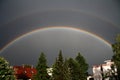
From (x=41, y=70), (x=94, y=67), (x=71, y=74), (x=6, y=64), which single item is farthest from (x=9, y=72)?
(x=94, y=67)

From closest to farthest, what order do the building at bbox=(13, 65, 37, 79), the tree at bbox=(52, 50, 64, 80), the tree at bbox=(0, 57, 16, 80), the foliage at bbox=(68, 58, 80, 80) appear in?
the tree at bbox=(0, 57, 16, 80)
the tree at bbox=(52, 50, 64, 80)
the foliage at bbox=(68, 58, 80, 80)
the building at bbox=(13, 65, 37, 79)

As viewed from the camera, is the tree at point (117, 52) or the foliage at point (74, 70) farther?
the foliage at point (74, 70)

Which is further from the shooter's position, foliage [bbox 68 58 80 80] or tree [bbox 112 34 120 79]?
foliage [bbox 68 58 80 80]

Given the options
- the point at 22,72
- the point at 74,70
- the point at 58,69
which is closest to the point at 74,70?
the point at 74,70

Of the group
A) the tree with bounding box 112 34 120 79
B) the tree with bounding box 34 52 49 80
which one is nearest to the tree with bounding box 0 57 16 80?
the tree with bounding box 34 52 49 80

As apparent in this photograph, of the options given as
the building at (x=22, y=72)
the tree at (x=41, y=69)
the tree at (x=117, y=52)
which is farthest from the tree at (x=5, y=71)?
the building at (x=22, y=72)

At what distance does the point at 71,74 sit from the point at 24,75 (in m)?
40.7

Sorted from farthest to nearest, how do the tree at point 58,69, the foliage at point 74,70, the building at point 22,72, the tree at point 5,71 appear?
1. the building at point 22,72
2. the foliage at point 74,70
3. the tree at point 58,69
4. the tree at point 5,71

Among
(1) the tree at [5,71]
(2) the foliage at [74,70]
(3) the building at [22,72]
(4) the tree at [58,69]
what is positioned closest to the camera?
(1) the tree at [5,71]

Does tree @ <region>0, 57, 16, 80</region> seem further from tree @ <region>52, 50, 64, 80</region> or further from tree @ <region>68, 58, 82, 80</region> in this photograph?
tree @ <region>68, 58, 82, 80</region>

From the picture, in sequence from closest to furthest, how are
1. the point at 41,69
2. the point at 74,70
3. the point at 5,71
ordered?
the point at 5,71, the point at 41,69, the point at 74,70

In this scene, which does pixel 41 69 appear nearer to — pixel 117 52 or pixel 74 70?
pixel 74 70

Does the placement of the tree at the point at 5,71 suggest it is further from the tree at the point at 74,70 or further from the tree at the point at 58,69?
the tree at the point at 74,70

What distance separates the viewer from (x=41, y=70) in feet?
229
